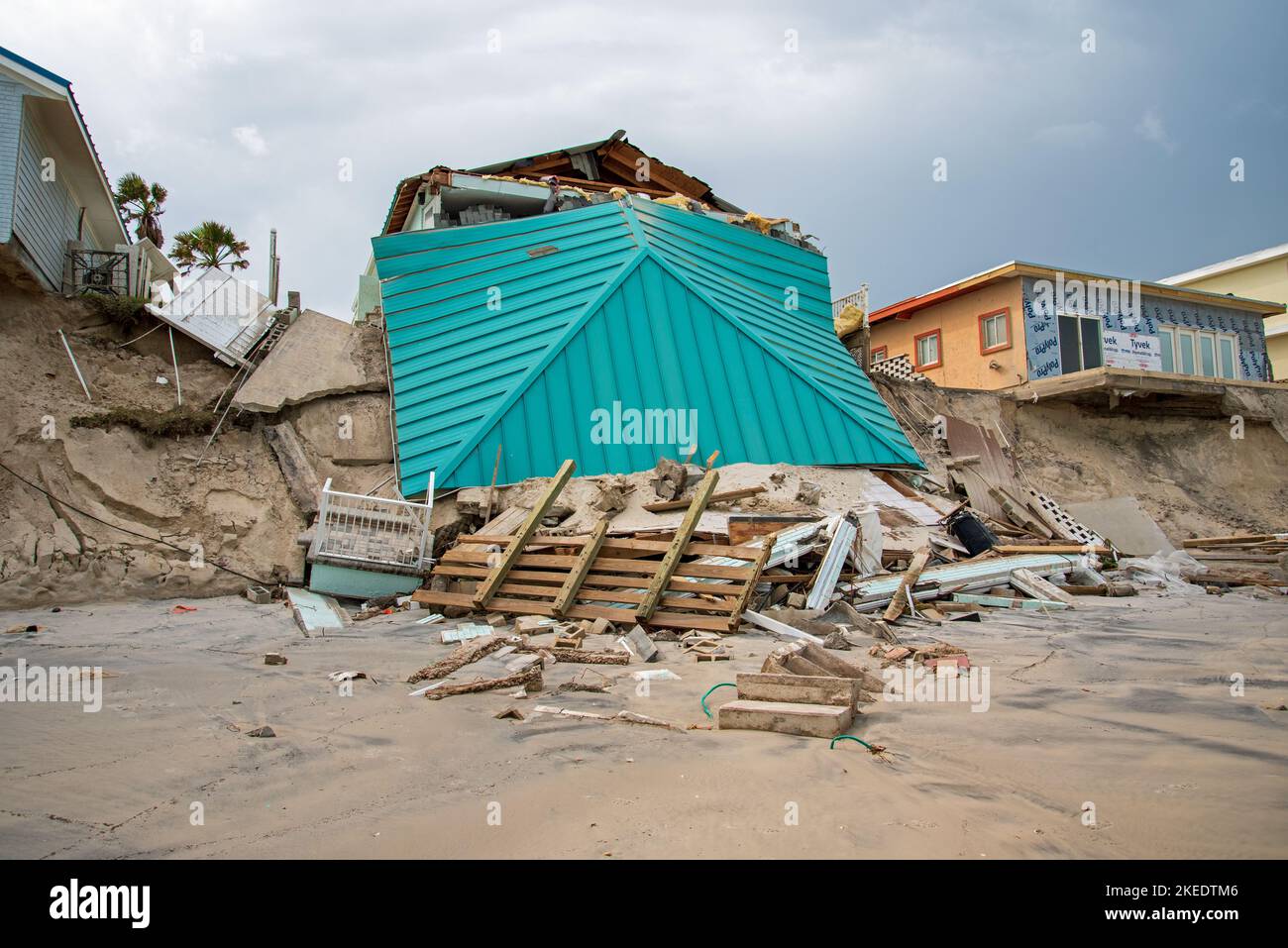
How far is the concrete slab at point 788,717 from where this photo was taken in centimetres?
437

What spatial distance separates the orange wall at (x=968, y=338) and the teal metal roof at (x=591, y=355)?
8901 mm

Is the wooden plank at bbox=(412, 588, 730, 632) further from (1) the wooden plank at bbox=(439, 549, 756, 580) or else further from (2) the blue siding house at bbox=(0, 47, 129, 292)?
(2) the blue siding house at bbox=(0, 47, 129, 292)

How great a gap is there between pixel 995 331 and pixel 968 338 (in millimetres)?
832

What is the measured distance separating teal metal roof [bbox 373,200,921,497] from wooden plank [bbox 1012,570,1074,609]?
4195 millimetres

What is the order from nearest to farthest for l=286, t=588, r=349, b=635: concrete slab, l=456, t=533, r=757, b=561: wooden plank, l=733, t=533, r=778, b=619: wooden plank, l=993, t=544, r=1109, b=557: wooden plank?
1. l=733, t=533, r=778, b=619: wooden plank
2. l=286, t=588, r=349, b=635: concrete slab
3. l=456, t=533, r=757, b=561: wooden plank
4. l=993, t=544, r=1109, b=557: wooden plank

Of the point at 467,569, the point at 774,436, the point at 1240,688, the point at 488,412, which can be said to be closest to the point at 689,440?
the point at 774,436

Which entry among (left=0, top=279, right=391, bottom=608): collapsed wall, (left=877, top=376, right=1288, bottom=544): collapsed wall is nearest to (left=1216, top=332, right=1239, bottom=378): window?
(left=877, top=376, right=1288, bottom=544): collapsed wall

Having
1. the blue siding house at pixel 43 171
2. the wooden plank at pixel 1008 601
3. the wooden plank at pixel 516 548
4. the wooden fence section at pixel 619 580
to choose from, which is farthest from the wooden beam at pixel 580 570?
the blue siding house at pixel 43 171

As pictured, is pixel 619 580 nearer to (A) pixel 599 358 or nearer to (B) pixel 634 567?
(B) pixel 634 567

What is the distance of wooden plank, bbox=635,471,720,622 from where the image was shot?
8.50 meters

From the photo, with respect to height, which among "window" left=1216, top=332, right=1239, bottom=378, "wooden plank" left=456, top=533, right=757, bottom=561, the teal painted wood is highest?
the teal painted wood

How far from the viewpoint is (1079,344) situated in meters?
23.0

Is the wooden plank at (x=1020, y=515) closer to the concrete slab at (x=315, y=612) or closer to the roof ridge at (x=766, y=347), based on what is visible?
the roof ridge at (x=766, y=347)
